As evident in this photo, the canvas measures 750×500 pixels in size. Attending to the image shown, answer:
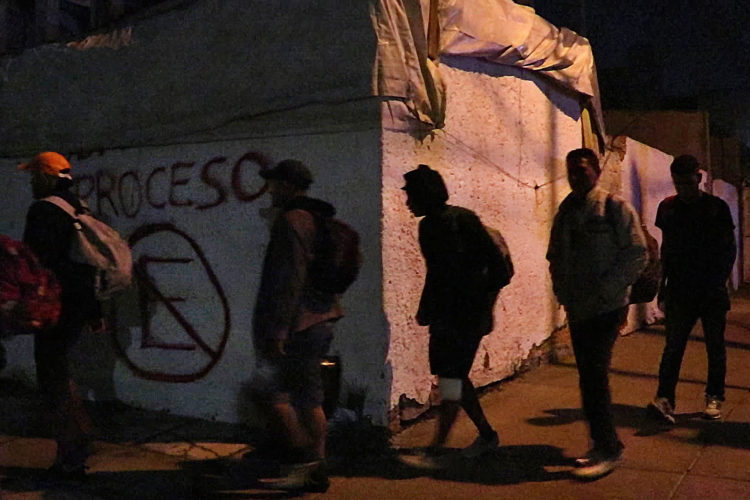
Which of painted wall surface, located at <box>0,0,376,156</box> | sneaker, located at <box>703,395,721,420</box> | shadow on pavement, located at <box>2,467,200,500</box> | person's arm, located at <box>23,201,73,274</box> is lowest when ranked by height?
shadow on pavement, located at <box>2,467,200,500</box>

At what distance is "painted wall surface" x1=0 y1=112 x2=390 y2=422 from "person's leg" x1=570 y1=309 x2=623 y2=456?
120 cm

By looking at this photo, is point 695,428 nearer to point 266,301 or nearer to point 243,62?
point 266,301

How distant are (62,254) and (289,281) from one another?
1279 mm

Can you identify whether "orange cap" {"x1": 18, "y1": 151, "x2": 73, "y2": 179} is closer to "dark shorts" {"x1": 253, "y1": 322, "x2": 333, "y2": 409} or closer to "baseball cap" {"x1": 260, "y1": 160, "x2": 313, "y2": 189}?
"baseball cap" {"x1": 260, "y1": 160, "x2": 313, "y2": 189}

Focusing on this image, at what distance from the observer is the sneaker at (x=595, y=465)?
3910 mm

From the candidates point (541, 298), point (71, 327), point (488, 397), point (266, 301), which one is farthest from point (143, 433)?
point (541, 298)

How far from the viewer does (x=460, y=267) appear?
389 centimetres

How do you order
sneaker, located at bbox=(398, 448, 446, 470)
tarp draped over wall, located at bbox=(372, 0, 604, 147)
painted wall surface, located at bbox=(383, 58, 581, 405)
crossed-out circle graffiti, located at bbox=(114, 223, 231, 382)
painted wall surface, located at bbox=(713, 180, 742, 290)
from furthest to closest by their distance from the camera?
painted wall surface, located at bbox=(713, 180, 742, 290) < crossed-out circle graffiti, located at bbox=(114, 223, 231, 382) < painted wall surface, located at bbox=(383, 58, 581, 405) < tarp draped over wall, located at bbox=(372, 0, 604, 147) < sneaker, located at bbox=(398, 448, 446, 470)

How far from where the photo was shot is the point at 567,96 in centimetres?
695

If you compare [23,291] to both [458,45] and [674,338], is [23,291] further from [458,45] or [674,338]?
[674,338]

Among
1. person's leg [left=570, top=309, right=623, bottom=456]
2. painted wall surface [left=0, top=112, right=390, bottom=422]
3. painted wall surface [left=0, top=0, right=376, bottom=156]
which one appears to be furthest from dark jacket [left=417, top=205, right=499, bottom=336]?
painted wall surface [left=0, top=0, right=376, bottom=156]

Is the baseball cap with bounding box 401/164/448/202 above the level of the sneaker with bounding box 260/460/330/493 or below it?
above

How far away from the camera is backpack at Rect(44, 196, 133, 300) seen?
3.98 meters

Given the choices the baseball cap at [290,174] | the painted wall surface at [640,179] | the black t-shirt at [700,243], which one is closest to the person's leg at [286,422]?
the baseball cap at [290,174]
